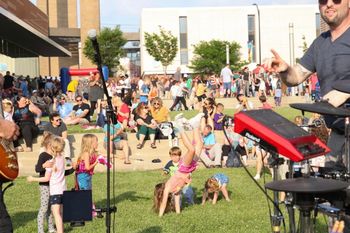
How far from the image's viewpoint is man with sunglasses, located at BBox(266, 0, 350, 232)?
354 cm

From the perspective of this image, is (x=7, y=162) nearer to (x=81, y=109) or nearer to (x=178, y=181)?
(x=178, y=181)

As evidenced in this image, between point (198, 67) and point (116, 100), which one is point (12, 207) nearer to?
point (116, 100)

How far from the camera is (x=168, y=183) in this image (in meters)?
8.91

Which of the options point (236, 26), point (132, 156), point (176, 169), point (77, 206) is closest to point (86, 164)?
point (176, 169)

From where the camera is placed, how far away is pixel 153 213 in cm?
877

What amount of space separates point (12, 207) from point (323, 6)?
718cm

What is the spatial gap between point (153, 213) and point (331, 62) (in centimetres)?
558

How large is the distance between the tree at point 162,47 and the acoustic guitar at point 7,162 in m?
67.6

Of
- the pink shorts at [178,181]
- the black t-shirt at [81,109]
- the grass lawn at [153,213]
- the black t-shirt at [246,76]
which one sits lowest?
the grass lawn at [153,213]

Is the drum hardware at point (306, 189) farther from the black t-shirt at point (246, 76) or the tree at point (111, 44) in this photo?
the tree at point (111, 44)

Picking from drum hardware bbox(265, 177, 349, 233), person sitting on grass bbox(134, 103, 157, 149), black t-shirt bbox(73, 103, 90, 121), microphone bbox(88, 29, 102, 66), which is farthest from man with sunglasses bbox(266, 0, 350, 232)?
black t-shirt bbox(73, 103, 90, 121)

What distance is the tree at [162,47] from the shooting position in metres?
71.6

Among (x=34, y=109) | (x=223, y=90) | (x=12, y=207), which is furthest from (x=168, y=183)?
(x=223, y=90)

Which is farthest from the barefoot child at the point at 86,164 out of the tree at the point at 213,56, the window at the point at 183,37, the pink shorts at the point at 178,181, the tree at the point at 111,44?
the window at the point at 183,37
